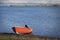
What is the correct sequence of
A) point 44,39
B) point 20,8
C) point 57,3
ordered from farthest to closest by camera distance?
point 20,8 < point 57,3 < point 44,39

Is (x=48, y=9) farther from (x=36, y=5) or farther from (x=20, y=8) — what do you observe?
(x=20, y=8)

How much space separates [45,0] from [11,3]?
89.0 inches

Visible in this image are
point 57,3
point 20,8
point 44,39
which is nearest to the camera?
point 44,39

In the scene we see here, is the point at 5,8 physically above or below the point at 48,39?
below

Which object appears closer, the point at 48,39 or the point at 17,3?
the point at 48,39

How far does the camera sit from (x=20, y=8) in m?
12.1

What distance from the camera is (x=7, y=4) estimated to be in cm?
1169

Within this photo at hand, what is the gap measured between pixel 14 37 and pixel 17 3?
395 inches

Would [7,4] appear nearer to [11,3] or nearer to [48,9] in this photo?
[11,3]

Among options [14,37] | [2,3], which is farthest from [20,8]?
[14,37]

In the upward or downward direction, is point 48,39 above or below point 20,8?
above

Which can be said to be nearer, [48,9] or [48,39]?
[48,39]

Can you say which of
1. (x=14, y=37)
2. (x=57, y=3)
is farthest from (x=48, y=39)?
(x=57, y=3)

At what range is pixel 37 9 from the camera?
11.7 meters
